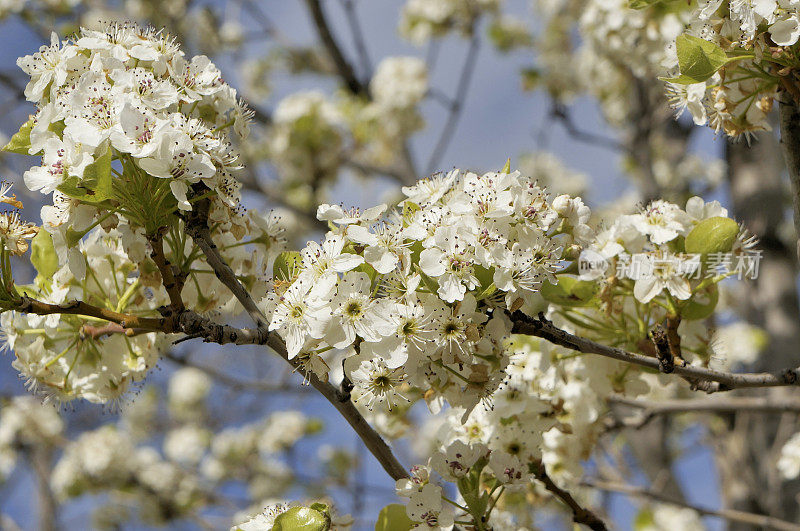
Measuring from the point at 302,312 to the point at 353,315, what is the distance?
106 mm

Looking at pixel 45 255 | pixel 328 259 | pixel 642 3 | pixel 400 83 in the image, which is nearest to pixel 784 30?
pixel 642 3

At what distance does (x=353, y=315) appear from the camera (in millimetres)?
1366

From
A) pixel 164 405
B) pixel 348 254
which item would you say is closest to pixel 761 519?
pixel 348 254

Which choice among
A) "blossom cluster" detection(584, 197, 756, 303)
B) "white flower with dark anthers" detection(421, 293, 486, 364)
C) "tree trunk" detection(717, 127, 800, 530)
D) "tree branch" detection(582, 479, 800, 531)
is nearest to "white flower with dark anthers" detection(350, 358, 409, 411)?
"white flower with dark anthers" detection(421, 293, 486, 364)

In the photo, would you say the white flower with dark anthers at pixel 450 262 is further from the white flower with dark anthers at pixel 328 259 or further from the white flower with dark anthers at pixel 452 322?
the white flower with dark anthers at pixel 328 259

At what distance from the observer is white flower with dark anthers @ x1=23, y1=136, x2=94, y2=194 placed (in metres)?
1.39

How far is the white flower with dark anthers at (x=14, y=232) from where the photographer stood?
1518mm

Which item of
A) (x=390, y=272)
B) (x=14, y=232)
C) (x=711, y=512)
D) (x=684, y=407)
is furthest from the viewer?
(x=684, y=407)

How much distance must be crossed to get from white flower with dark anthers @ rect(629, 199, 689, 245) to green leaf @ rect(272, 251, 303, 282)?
32.7 inches

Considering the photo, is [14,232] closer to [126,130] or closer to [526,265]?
[126,130]

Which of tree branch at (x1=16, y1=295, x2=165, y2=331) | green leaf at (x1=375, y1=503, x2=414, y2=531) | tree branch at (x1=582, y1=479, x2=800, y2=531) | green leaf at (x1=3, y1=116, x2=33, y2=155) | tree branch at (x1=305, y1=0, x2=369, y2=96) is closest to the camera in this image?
tree branch at (x1=16, y1=295, x2=165, y2=331)

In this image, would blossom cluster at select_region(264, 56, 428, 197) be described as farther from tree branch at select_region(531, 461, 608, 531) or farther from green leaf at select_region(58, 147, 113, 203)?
green leaf at select_region(58, 147, 113, 203)

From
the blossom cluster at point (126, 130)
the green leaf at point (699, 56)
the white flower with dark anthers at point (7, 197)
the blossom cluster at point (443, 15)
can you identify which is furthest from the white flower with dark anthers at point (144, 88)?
the blossom cluster at point (443, 15)

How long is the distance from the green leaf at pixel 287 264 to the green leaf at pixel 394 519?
2.05 feet
